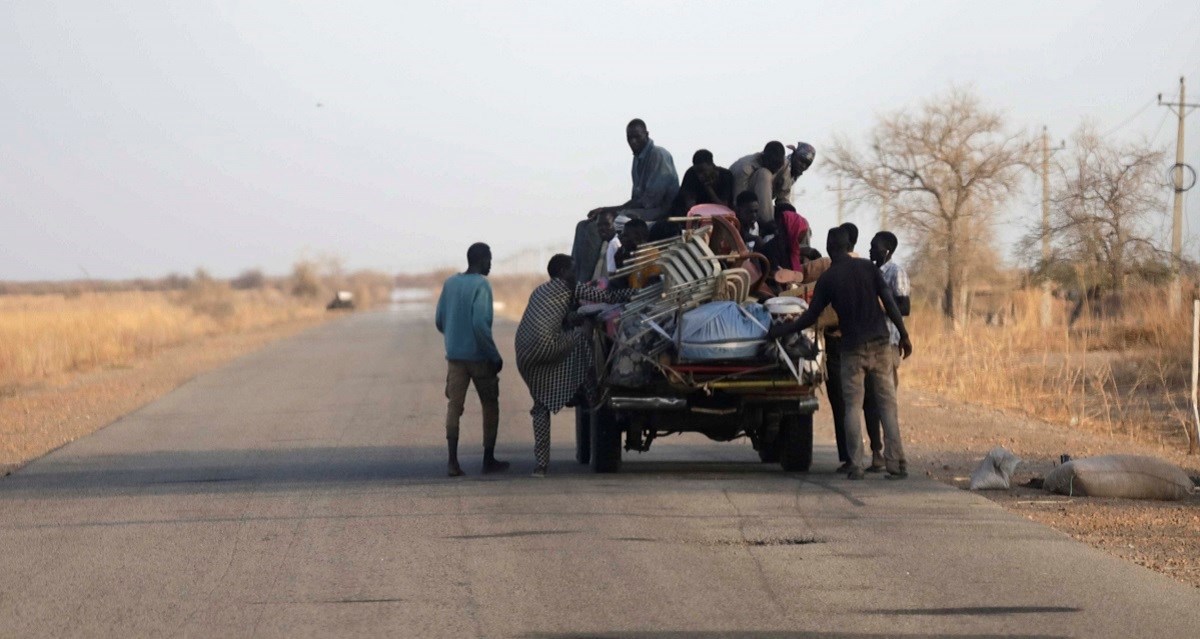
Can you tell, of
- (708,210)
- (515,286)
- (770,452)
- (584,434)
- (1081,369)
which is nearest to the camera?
(708,210)

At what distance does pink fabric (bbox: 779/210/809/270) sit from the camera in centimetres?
1184

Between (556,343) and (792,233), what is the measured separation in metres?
2.15

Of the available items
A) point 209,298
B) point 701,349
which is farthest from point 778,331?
point 209,298

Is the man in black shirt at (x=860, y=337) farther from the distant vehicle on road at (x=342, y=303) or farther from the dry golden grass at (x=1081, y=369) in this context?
the distant vehicle on road at (x=342, y=303)

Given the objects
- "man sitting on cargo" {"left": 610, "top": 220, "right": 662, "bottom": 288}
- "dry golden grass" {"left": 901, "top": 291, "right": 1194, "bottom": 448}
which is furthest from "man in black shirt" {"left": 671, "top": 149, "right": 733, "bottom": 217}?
"dry golden grass" {"left": 901, "top": 291, "right": 1194, "bottom": 448}

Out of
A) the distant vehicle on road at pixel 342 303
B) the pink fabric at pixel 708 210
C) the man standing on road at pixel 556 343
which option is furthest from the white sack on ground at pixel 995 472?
the distant vehicle on road at pixel 342 303

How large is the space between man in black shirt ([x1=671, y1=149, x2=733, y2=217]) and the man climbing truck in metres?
1.12

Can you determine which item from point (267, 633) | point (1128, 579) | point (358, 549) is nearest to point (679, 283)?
point (358, 549)

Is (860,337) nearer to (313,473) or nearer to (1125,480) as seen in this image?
(1125,480)

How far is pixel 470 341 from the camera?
39.1ft

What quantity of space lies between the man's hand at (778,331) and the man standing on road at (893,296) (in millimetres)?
1350

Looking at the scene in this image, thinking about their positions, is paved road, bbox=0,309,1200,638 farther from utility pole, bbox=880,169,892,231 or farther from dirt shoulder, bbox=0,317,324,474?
utility pole, bbox=880,169,892,231

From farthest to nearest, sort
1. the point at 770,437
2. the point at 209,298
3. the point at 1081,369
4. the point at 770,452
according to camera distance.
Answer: the point at 209,298, the point at 1081,369, the point at 770,452, the point at 770,437

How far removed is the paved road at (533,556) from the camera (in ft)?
22.4
